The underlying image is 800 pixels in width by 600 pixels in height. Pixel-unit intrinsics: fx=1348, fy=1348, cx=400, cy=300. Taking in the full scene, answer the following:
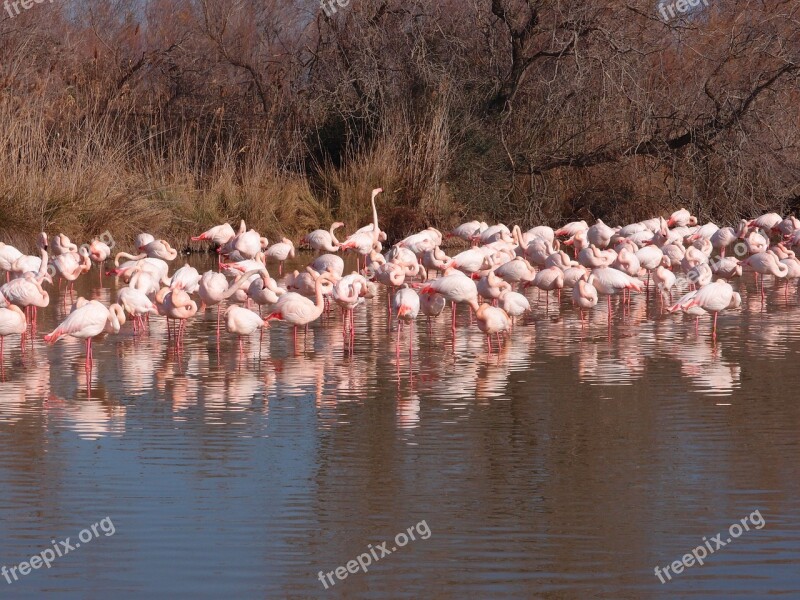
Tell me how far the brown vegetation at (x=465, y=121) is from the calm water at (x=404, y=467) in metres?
9.41

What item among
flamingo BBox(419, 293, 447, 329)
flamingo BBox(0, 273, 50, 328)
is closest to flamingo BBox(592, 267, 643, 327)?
flamingo BBox(419, 293, 447, 329)

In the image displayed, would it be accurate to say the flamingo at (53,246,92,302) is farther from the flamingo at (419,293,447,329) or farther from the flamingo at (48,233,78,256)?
the flamingo at (419,293,447,329)

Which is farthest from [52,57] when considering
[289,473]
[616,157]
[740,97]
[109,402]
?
[289,473]

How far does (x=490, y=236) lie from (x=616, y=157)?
211 inches

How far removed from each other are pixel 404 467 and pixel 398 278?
543cm

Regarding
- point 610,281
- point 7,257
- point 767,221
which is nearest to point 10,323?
point 7,257

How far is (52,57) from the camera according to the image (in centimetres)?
2102

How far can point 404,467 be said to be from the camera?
5895 mm

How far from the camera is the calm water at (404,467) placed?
15.0 feet

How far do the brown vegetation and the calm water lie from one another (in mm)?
9413

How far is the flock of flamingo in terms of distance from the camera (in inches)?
370

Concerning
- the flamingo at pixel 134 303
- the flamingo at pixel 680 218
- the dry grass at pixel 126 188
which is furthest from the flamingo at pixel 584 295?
the dry grass at pixel 126 188

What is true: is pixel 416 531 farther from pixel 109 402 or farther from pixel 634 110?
pixel 634 110

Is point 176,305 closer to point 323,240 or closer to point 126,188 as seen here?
point 323,240
